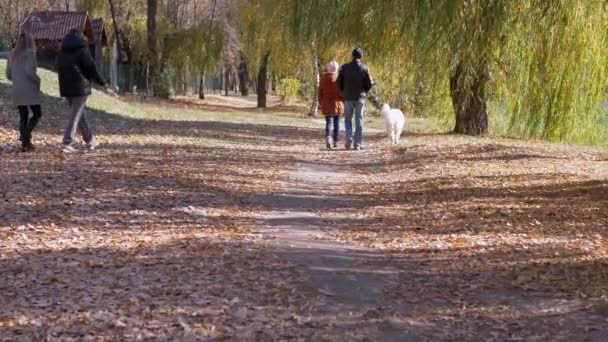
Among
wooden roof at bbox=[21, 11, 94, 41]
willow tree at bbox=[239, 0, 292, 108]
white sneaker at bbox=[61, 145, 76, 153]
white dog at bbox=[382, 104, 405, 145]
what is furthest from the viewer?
wooden roof at bbox=[21, 11, 94, 41]

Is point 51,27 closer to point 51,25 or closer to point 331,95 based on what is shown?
point 51,25

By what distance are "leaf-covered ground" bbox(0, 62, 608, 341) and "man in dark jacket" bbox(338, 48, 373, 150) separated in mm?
1720

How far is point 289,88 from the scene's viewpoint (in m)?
45.3

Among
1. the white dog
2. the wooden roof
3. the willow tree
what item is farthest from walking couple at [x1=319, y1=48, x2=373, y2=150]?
the wooden roof

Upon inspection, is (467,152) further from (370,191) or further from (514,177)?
(370,191)

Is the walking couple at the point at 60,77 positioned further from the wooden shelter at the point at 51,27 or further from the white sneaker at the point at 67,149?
the wooden shelter at the point at 51,27

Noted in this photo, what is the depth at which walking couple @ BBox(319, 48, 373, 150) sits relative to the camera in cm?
1628

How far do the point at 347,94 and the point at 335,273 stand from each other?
33.5 feet

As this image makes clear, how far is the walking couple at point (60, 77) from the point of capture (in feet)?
41.0

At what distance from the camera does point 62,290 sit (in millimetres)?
5965

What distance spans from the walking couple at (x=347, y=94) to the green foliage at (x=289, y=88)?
2689cm

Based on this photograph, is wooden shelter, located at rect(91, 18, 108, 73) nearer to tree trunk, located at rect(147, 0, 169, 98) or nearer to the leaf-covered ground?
tree trunk, located at rect(147, 0, 169, 98)

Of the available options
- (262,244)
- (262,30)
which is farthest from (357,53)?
(262,30)

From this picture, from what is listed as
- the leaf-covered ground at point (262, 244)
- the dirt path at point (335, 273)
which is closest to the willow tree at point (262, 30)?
the leaf-covered ground at point (262, 244)
